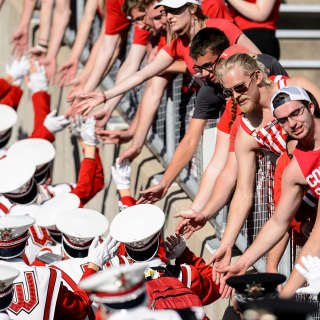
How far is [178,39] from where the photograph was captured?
907 centimetres

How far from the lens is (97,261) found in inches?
319

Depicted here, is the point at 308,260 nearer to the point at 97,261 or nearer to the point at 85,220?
the point at 97,261

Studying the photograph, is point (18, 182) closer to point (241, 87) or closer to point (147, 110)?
point (147, 110)

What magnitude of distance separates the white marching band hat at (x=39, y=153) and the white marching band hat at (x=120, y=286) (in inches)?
193

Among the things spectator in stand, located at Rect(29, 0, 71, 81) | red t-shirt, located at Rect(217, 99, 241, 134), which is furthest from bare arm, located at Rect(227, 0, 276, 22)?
spectator in stand, located at Rect(29, 0, 71, 81)

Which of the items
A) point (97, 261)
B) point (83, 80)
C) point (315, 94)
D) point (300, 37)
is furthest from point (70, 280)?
point (300, 37)

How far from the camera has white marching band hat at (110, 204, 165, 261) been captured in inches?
311

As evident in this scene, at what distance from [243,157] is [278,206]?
26.7 inches

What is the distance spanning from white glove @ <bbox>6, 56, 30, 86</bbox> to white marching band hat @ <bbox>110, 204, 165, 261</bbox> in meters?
5.01

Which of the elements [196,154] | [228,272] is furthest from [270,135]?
[196,154]

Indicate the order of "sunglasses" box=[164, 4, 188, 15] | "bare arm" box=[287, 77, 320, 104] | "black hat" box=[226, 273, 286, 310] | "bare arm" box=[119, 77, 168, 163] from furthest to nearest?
"bare arm" box=[119, 77, 168, 163]
"sunglasses" box=[164, 4, 188, 15]
"bare arm" box=[287, 77, 320, 104]
"black hat" box=[226, 273, 286, 310]

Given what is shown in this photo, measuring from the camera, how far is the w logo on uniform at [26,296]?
25.5 ft

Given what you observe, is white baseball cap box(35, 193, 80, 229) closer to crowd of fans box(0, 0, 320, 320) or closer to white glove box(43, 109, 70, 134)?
crowd of fans box(0, 0, 320, 320)

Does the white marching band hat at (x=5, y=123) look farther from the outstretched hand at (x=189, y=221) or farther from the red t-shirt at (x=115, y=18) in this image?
the outstretched hand at (x=189, y=221)
